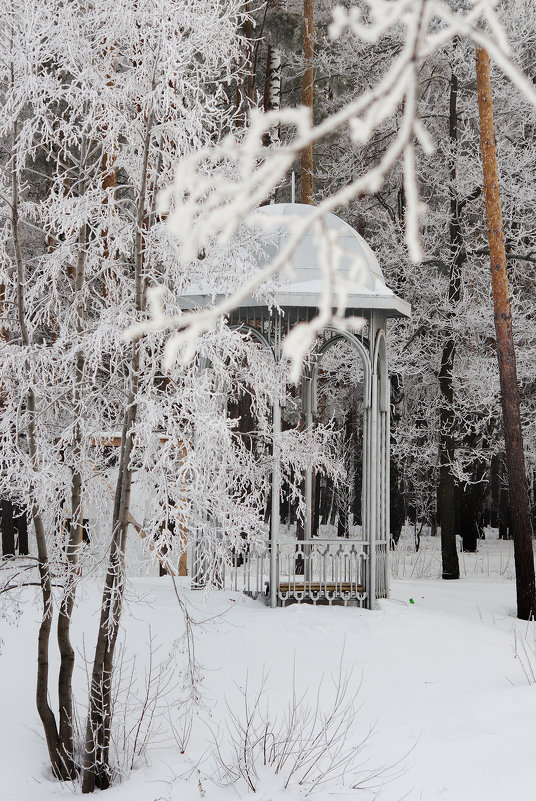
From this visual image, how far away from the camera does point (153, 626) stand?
766 cm

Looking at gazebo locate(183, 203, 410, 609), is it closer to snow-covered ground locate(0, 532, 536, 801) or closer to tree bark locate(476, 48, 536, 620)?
snow-covered ground locate(0, 532, 536, 801)

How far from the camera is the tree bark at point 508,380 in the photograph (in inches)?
381

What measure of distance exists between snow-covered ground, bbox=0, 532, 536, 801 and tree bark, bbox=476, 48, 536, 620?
58cm

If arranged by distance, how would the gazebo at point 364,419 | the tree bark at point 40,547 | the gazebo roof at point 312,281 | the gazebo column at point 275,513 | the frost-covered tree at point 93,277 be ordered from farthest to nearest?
the gazebo at point 364,419 < the gazebo column at point 275,513 < the gazebo roof at point 312,281 < the tree bark at point 40,547 < the frost-covered tree at point 93,277

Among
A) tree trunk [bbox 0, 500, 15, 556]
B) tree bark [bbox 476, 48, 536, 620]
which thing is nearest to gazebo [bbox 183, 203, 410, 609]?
tree bark [bbox 476, 48, 536, 620]

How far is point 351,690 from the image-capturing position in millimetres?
6633

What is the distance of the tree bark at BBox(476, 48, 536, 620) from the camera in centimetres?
969

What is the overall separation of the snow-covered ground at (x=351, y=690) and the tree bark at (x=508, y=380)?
0.58 metres

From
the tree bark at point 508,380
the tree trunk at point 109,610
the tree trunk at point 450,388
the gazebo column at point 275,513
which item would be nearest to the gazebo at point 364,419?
the gazebo column at point 275,513

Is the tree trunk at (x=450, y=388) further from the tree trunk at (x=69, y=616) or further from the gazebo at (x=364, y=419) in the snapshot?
the tree trunk at (x=69, y=616)

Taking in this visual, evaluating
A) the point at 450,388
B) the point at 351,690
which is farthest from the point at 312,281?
the point at 450,388

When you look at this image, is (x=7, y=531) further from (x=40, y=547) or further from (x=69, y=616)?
(x=40, y=547)

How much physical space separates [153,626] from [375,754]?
2.72m

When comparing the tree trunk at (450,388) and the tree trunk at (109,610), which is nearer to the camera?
the tree trunk at (109,610)
